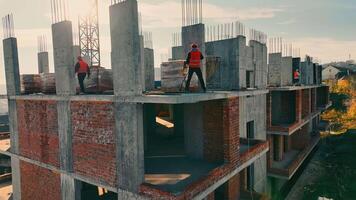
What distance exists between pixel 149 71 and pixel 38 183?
28.2 feet

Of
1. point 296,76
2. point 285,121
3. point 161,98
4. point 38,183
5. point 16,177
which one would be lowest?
point 16,177

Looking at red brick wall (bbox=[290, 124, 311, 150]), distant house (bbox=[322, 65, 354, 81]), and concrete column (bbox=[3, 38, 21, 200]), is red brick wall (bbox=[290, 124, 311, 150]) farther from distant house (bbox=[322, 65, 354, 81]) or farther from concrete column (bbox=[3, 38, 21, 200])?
distant house (bbox=[322, 65, 354, 81])

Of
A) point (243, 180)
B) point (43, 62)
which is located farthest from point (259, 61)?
point (43, 62)

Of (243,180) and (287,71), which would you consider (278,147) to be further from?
(287,71)

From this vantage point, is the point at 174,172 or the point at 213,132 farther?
the point at 213,132

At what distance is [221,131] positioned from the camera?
1015 cm

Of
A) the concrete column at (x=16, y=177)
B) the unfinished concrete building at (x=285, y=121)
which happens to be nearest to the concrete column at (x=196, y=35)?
the unfinished concrete building at (x=285, y=121)

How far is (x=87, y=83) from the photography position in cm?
1162

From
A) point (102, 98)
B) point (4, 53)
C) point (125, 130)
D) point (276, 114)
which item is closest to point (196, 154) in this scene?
point (125, 130)

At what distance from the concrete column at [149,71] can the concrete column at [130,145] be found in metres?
8.06

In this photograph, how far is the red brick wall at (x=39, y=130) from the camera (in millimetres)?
11477

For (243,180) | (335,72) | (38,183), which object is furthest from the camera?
(335,72)

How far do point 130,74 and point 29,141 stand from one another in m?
7.73

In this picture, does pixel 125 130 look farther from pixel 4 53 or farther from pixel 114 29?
pixel 4 53
